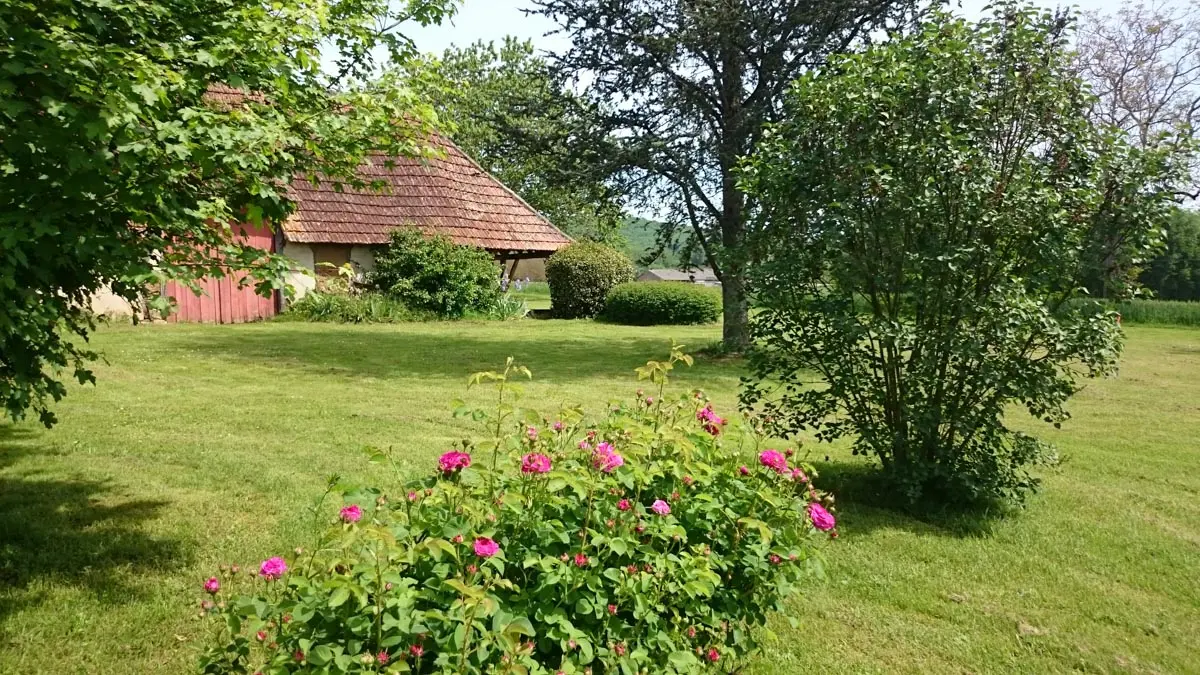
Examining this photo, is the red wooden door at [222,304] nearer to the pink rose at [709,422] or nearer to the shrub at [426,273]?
the shrub at [426,273]

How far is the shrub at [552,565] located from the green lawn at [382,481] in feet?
3.03

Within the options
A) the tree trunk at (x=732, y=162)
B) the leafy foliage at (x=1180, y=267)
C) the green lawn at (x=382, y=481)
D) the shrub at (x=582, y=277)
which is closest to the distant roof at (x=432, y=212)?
A: the shrub at (x=582, y=277)

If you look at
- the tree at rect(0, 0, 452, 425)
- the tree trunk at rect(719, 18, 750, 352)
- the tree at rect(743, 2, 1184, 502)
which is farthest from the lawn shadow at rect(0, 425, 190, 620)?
the tree trunk at rect(719, 18, 750, 352)

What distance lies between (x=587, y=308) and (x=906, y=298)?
20.1 metres

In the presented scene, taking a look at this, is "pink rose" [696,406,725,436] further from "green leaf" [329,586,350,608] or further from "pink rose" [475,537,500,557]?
"green leaf" [329,586,350,608]

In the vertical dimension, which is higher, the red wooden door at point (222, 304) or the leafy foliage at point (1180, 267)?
the leafy foliage at point (1180, 267)

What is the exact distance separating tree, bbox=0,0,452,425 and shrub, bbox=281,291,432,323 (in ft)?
49.9

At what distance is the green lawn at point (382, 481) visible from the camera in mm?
3695

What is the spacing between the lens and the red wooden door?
709 inches

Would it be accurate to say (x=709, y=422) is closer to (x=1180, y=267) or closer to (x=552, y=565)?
(x=552, y=565)

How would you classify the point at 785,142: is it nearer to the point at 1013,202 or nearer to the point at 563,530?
the point at 1013,202

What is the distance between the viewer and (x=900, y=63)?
18.1ft

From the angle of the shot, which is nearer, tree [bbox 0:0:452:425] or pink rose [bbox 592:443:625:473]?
pink rose [bbox 592:443:625:473]

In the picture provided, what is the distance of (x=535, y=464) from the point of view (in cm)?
252
